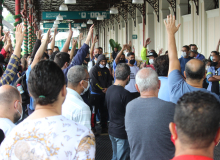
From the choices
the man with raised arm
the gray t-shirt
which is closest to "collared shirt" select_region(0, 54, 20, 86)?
the gray t-shirt

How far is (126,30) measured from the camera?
2467 cm

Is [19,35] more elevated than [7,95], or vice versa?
[19,35]

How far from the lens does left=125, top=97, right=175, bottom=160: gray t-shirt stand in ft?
7.55

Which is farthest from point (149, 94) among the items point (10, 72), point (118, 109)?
point (10, 72)

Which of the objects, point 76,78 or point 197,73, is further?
point 76,78

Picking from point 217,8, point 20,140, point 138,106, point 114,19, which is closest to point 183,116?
point 20,140

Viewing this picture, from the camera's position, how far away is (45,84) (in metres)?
1.60

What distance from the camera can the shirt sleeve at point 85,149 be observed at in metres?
1.47

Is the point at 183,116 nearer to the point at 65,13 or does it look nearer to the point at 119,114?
the point at 119,114

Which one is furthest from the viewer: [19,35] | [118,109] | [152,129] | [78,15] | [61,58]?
[78,15]

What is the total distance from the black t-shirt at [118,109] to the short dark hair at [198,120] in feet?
7.28

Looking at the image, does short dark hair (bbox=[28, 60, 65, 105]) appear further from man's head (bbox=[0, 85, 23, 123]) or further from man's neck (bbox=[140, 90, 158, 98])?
man's neck (bbox=[140, 90, 158, 98])

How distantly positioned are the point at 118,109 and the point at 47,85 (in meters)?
2.07

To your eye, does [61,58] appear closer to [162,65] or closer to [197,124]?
[162,65]
